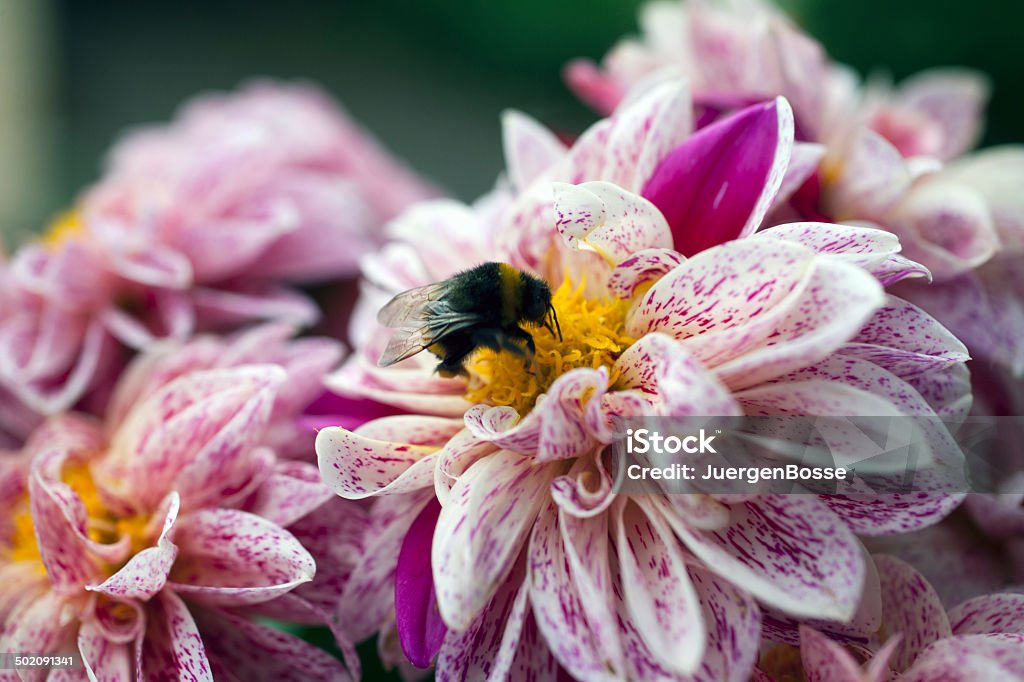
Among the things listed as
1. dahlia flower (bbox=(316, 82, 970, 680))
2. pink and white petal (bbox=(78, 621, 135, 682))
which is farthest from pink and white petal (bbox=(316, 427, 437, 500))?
pink and white petal (bbox=(78, 621, 135, 682))

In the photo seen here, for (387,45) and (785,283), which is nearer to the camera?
(785,283)

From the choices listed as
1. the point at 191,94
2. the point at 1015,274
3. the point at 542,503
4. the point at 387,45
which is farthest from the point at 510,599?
the point at 387,45

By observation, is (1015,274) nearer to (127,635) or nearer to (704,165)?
(704,165)

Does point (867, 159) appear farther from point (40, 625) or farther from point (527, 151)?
point (40, 625)

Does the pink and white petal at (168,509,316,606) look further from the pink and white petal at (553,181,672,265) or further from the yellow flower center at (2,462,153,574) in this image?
the pink and white petal at (553,181,672,265)

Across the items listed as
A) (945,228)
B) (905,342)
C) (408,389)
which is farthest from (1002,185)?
(408,389)
